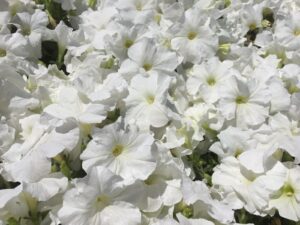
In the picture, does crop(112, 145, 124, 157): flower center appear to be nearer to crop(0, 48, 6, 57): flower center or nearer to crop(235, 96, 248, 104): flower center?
crop(235, 96, 248, 104): flower center

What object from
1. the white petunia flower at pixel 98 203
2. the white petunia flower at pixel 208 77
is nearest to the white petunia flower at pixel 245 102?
the white petunia flower at pixel 208 77

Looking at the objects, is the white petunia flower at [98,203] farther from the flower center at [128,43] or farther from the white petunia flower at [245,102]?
the flower center at [128,43]

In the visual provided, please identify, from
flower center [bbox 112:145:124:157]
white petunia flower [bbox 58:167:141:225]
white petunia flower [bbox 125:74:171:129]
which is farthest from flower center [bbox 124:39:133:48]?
white petunia flower [bbox 58:167:141:225]

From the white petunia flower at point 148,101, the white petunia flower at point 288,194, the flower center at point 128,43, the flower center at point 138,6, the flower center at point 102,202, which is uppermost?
the flower center at point 138,6

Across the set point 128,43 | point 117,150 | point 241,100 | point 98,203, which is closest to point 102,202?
point 98,203

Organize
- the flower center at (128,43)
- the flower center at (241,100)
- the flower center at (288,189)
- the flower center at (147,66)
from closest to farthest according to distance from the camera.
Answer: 1. the flower center at (288,189)
2. the flower center at (241,100)
3. the flower center at (147,66)
4. the flower center at (128,43)

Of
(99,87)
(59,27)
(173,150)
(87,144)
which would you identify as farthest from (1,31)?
(173,150)
